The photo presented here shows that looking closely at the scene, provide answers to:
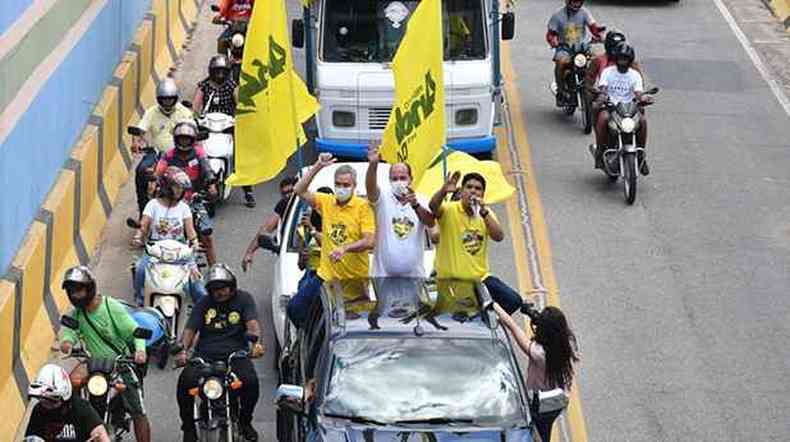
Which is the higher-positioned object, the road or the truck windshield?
the truck windshield

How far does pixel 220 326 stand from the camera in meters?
13.5

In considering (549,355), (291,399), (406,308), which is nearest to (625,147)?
(549,355)

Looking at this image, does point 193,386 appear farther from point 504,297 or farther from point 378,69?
point 378,69

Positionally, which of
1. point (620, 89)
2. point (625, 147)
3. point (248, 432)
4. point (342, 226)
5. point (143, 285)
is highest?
point (342, 226)

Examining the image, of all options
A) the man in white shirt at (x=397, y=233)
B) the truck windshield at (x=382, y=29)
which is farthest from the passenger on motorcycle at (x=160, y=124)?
the man in white shirt at (x=397, y=233)

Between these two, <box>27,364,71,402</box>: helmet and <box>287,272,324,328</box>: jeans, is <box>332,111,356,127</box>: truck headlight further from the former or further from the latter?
<box>27,364,71,402</box>: helmet

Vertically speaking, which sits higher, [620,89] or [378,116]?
[620,89]

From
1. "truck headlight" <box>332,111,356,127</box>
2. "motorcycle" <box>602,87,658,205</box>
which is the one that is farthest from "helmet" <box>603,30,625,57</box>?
"truck headlight" <box>332,111,356,127</box>

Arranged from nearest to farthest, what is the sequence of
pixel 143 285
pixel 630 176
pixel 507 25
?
pixel 143 285, pixel 630 176, pixel 507 25

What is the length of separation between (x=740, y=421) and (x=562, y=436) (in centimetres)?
146

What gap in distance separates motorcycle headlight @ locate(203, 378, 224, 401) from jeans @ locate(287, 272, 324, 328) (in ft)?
2.76

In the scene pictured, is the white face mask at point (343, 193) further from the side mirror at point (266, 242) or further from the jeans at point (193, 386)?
the jeans at point (193, 386)

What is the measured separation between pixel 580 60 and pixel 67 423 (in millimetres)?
12619

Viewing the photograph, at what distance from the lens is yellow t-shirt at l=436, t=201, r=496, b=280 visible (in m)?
14.5
